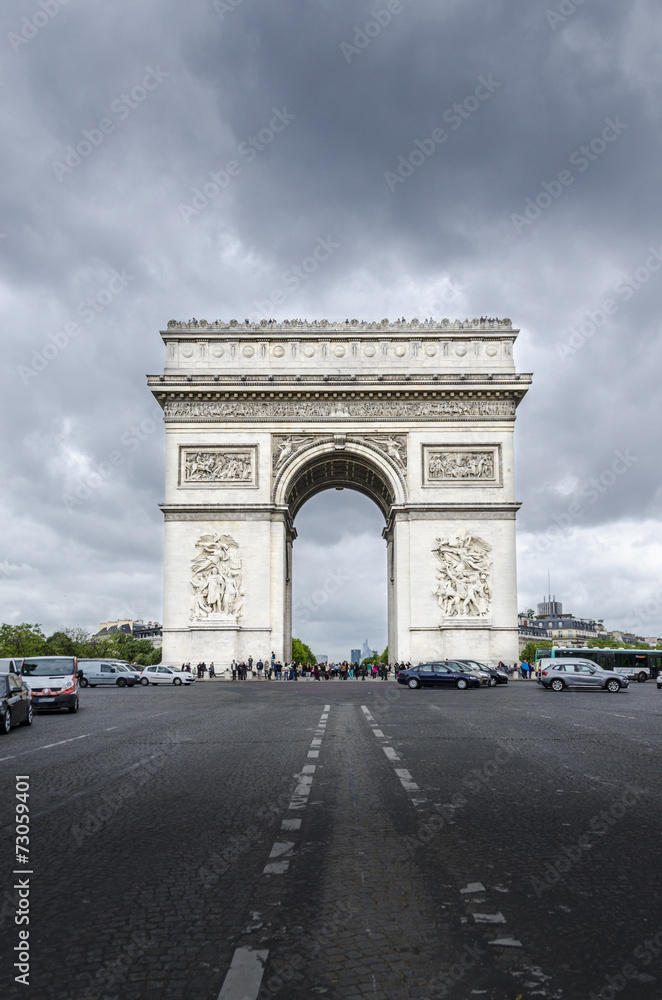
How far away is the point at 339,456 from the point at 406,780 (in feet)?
125

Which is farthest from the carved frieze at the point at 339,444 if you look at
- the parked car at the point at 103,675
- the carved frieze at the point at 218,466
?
the parked car at the point at 103,675

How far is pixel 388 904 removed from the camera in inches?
176

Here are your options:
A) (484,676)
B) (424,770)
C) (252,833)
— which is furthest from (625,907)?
(484,676)

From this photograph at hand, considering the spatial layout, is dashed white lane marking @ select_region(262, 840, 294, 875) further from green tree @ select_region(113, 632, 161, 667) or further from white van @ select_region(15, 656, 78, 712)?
green tree @ select_region(113, 632, 161, 667)

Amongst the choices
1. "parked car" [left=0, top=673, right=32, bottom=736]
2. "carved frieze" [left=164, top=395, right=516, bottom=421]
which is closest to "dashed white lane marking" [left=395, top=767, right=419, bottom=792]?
"parked car" [left=0, top=673, right=32, bottom=736]

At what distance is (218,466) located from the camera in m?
44.9

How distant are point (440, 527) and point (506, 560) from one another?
378 centimetres

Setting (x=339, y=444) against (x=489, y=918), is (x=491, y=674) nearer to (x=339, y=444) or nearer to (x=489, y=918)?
(x=339, y=444)

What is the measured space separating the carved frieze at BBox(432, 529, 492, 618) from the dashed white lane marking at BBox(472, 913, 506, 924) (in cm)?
3940

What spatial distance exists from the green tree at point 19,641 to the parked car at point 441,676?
201ft

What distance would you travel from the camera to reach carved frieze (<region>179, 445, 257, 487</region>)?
44.8m

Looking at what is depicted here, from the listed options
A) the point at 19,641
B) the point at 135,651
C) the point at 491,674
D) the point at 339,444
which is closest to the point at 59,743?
the point at 491,674

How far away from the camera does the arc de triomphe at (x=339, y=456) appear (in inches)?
1706

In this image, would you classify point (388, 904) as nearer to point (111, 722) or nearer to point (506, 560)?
point (111, 722)
